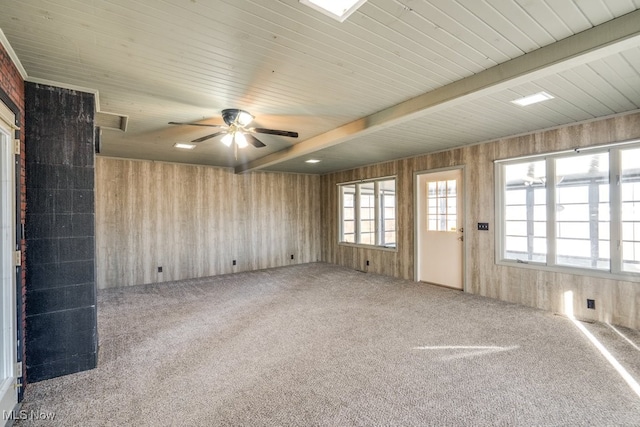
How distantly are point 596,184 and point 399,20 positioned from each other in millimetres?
3699

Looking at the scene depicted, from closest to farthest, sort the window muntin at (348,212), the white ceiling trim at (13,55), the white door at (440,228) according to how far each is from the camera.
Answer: the white ceiling trim at (13,55) → the white door at (440,228) → the window muntin at (348,212)

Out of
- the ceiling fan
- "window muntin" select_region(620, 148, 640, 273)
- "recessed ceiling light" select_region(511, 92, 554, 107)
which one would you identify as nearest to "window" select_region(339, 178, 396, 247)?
"recessed ceiling light" select_region(511, 92, 554, 107)

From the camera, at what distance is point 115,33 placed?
192 centimetres

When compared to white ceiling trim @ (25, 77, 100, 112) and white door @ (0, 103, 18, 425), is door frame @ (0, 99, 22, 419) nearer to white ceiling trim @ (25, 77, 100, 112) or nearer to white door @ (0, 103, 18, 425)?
white door @ (0, 103, 18, 425)

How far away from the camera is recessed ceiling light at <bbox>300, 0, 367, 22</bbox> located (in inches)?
64.4

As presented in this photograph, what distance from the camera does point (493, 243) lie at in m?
4.72

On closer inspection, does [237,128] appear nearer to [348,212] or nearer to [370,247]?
[370,247]

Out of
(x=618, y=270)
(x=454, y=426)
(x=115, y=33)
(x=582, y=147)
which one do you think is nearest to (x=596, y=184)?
(x=582, y=147)

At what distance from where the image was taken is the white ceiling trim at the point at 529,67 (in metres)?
1.83

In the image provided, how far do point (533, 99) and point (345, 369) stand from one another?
10.7ft

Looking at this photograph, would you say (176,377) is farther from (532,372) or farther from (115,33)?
(532,372)

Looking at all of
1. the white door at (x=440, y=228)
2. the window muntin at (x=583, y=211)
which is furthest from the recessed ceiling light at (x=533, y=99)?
the white door at (x=440, y=228)

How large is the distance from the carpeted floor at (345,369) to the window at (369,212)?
8.36 feet

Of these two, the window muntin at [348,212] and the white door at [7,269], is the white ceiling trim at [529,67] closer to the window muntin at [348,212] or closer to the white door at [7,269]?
the white door at [7,269]
